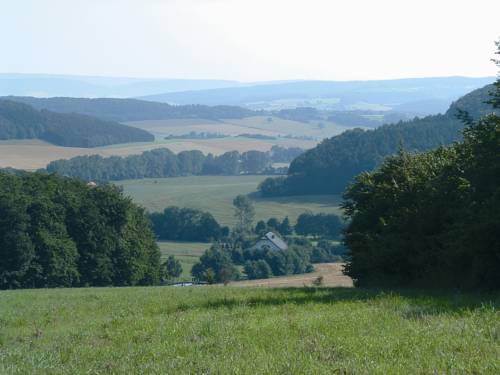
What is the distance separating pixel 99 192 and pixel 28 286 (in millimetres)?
9406

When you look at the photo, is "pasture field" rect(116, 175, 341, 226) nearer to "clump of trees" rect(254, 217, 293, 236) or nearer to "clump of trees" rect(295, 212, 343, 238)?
"clump of trees" rect(295, 212, 343, 238)

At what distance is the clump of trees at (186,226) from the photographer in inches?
3706

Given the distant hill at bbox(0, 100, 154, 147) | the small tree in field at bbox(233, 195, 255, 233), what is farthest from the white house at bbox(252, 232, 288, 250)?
the distant hill at bbox(0, 100, 154, 147)

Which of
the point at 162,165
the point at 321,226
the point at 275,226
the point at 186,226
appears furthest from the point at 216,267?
the point at 162,165

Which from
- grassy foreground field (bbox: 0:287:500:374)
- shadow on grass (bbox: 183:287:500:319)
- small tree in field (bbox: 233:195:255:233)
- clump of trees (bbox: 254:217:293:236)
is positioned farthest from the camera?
small tree in field (bbox: 233:195:255:233)

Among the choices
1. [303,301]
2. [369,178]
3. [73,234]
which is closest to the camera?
[303,301]

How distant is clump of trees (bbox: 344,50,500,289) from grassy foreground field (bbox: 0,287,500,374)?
3367 millimetres

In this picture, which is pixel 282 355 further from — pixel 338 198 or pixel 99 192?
pixel 338 198

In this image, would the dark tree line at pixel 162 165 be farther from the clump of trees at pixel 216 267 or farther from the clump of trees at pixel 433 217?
the clump of trees at pixel 433 217

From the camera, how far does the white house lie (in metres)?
80.6

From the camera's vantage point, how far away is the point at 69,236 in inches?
2028

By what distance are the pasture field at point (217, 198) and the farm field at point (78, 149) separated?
20.0 metres

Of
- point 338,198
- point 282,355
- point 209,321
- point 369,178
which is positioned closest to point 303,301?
point 209,321

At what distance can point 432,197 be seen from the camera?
24.0 m
